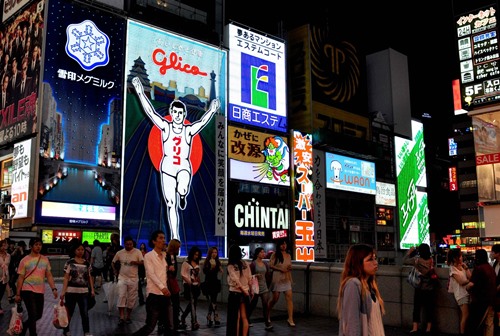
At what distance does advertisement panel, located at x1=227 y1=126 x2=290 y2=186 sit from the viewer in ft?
124

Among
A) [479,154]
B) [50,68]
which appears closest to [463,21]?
[479,154]

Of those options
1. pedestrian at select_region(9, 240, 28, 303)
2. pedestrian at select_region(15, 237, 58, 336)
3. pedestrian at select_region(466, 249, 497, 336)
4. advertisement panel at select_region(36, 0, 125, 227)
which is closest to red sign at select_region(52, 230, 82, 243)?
advertisement panel at select_region(36, 0, 125, 227)

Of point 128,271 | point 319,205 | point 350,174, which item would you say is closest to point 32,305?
point 128,271

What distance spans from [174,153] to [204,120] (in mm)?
3416

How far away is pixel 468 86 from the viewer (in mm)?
24203

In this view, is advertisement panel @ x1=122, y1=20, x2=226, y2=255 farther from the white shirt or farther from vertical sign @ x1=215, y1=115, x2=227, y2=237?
the white shirt

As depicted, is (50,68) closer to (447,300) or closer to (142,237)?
(142,237)

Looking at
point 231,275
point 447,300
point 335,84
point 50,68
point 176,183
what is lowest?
point 447,300

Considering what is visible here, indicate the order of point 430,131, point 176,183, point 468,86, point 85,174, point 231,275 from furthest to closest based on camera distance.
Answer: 1. point 430,131
2. point 176,183
3. point 85,174
4. point 468,86
5. point 231,275

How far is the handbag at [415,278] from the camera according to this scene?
34.4 ft

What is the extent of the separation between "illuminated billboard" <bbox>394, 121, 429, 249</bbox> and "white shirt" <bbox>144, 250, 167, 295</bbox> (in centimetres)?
4887

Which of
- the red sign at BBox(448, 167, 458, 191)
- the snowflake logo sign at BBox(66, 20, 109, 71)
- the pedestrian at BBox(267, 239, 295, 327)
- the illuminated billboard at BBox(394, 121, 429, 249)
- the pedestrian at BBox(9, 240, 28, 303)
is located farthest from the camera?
the red sign at BBox(448, 167, 458, 191)

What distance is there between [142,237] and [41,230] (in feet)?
19.7

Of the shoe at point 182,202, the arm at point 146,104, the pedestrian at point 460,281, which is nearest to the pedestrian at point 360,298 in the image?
the pedestrian at point 460,281
